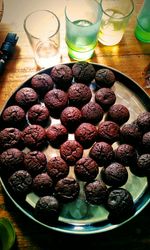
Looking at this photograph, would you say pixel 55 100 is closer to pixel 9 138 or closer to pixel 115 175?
pixel 9 138

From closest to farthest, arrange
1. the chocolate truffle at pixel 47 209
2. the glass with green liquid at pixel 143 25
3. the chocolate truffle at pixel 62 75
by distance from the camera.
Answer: the chocolate truffle at pixel 47 209, the chocolate truffle at pixel 62 75, the glass with green liquid at pixel 143 25

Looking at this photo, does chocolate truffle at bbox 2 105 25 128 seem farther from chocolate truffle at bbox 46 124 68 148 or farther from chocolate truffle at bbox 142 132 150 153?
chocolate truffle at bbox 142 132 150 153

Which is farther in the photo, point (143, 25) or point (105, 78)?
point (143, 25)

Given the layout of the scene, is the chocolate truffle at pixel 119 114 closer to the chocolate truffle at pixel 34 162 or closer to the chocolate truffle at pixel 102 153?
the chocolate truffle at pixel 102 153

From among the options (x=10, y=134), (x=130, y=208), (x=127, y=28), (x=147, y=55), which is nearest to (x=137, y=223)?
(x=130, y=208)

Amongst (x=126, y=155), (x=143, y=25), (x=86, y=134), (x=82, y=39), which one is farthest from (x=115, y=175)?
(x=143, y=25)

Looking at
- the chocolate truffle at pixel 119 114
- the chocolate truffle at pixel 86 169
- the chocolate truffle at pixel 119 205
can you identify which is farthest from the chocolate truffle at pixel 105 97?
the chocolate truffle at pixel 119 205

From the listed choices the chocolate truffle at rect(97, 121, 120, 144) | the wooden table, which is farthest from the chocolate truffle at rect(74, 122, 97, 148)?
the wooden table
